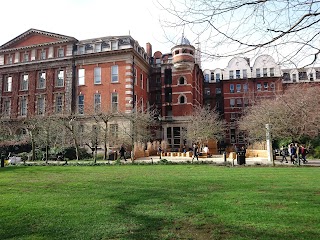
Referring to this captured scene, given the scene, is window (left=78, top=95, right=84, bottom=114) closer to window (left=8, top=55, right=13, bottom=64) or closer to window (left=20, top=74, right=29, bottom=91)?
window (left=20, top=74, right=29, bottom=91)

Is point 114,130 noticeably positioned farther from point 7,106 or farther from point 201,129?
point 7,106

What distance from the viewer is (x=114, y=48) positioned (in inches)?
1469

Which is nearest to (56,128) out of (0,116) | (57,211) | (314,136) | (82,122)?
(82,122)

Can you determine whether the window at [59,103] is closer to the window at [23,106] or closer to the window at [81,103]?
the window at [81,103]

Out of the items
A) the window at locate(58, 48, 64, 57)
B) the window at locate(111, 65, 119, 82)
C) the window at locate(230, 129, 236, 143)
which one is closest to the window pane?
the window at locate(111, 65, 119, 82)

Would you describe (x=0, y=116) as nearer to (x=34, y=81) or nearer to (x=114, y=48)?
(x=34, y=81)

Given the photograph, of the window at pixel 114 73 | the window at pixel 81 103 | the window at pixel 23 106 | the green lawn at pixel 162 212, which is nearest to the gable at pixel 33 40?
the window at pixel 23 106

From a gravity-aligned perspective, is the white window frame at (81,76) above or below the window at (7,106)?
above

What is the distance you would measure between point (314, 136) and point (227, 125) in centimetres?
2134

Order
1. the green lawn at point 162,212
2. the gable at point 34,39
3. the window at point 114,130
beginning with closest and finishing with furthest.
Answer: the green lawn at point 162,212 < the window at point 114,130 < the gable at point 34,39

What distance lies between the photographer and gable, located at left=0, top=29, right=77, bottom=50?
39.3 meters

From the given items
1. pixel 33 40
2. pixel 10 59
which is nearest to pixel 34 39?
pixel 33 40

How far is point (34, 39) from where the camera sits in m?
40.7

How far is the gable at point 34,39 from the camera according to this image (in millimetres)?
39312
